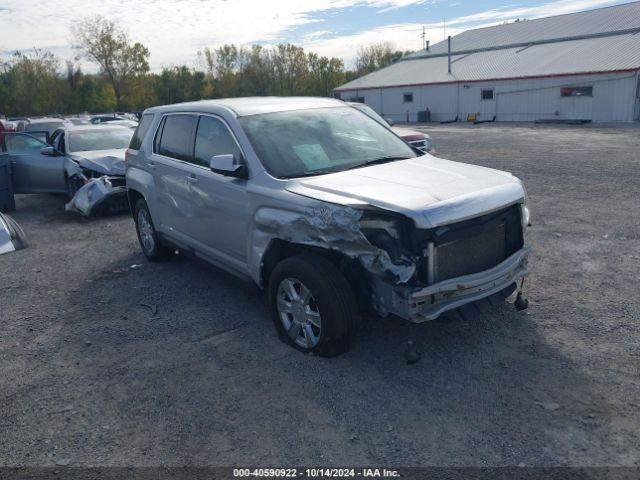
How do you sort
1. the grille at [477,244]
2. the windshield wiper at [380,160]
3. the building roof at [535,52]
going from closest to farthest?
the grille at [477,244] < the windshield wiper at [380,160] < the building roof at [535,52]

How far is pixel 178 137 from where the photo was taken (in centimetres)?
598

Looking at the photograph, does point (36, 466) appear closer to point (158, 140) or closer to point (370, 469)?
point (370, 469)

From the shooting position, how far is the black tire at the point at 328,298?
12.9 feet

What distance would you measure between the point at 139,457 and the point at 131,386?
89 cm

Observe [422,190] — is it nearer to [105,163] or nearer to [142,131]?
[142,131]

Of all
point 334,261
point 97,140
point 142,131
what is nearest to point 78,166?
point 97,140

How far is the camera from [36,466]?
10.6ft

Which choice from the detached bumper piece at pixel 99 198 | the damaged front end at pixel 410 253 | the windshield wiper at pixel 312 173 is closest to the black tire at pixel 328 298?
the damaged front end at pixel 410 253

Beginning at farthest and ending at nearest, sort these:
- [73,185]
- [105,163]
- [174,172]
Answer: [73,185], [105,163], [174,172]

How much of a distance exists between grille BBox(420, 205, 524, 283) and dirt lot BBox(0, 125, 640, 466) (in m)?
0.51

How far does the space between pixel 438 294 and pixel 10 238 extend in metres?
7.10

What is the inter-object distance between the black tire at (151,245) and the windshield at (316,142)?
2.45 metres

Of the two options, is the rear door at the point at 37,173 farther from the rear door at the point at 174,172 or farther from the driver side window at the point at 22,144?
the rear door at the point at 174,172

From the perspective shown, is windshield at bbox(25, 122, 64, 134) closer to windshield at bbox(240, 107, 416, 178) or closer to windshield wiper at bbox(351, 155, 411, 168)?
windshield at bbox(240, 107, 416, 178)
